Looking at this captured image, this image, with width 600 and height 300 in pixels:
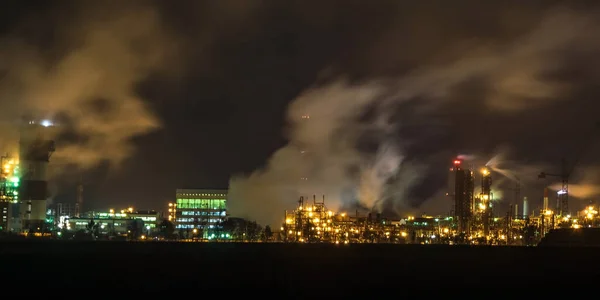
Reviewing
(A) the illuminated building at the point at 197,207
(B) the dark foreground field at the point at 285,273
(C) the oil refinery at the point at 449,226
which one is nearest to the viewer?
(B) the dark foreground field at the point at 285,273

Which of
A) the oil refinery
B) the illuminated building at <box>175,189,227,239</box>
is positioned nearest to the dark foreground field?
the oil refinery

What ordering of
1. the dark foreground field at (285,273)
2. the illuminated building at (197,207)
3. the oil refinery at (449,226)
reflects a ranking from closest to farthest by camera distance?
the dark foreground field at (285,273) < the oil refinery at (449,226) < the illuminated building at (197,207)

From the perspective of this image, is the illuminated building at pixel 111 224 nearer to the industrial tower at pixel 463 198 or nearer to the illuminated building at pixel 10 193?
the illuminated building at pixel 10 193

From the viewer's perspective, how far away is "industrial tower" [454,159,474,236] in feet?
472

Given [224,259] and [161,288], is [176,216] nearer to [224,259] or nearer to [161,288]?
[224,259]

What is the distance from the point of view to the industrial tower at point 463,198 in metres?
144

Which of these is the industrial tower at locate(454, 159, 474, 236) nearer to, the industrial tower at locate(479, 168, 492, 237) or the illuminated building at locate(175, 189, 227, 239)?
the industrial tower at locate(479, 168, 492, 237)

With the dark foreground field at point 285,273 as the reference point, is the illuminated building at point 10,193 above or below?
above

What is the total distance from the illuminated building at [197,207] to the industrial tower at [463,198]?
2351 inches

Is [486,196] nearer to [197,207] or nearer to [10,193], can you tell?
[197,207]

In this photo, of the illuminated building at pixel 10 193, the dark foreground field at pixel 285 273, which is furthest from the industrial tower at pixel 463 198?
the illuminated building at pixel 10 193

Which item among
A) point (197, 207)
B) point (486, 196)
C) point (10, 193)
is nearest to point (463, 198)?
point (486, 196)

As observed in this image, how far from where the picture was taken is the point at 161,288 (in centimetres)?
4372

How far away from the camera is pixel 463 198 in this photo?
147 meters
